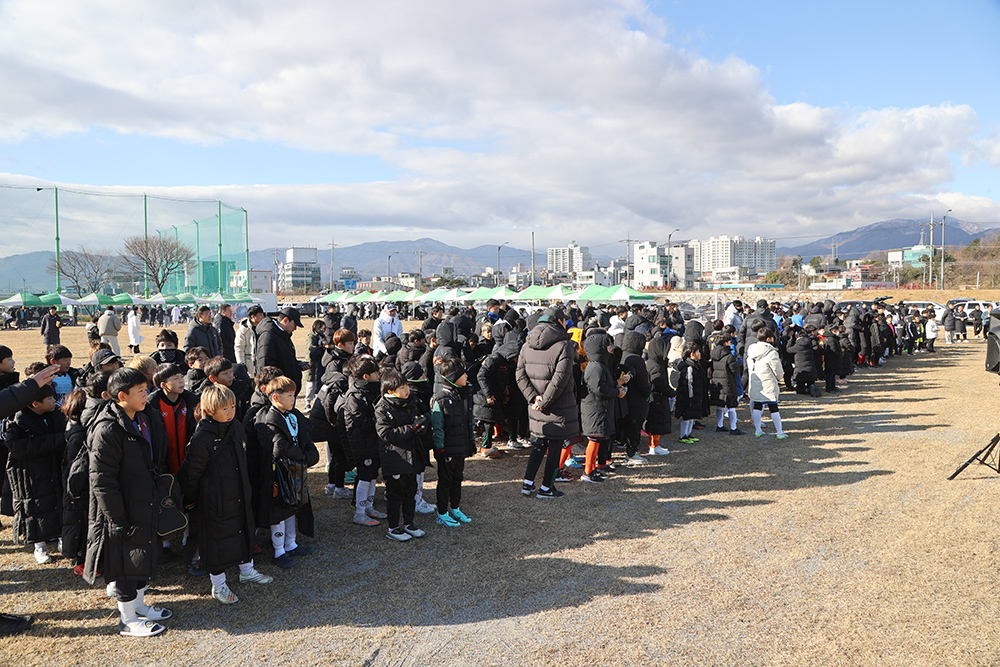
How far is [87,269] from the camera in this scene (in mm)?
57094

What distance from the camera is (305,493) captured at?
14.9 ft

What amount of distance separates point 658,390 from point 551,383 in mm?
2498

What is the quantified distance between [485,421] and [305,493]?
3012 mm

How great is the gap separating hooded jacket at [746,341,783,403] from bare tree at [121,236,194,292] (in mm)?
49715

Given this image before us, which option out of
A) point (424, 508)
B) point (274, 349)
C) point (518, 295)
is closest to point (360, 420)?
point (424, 508)

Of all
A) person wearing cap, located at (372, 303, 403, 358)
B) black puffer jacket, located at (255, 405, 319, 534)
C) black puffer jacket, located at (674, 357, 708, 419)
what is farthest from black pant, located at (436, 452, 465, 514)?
person wearing cap, located at (372, 303, 403, 358)

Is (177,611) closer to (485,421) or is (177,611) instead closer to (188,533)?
(188,533)

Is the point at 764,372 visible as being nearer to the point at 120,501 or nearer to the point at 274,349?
→ the point at 274,349

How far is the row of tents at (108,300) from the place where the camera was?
34562 mm

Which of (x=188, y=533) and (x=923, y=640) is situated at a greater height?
(x=188, y=533)

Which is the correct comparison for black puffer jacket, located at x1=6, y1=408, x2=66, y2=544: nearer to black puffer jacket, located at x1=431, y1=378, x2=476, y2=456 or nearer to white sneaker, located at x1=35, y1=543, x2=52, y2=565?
white sneaker, located at x1=35, y1=543, x2=52, y2=565

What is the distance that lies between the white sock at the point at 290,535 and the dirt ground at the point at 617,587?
18 cm

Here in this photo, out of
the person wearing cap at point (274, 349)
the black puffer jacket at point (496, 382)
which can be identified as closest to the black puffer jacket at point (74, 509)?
the person wearing cap at point (274, 349)

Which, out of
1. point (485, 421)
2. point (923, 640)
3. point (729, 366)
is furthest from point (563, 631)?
point (729, 366)
